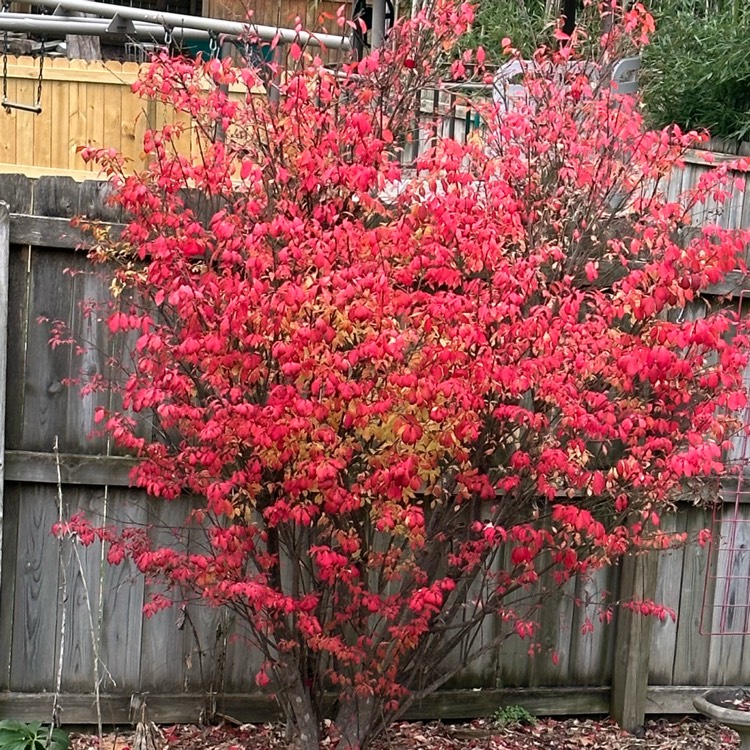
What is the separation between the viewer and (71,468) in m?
4.73

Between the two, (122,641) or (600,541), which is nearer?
(600,541)

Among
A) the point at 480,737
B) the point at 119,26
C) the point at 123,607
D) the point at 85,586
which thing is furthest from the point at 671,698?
the point at 119,26

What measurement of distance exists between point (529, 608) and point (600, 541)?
1136 mm

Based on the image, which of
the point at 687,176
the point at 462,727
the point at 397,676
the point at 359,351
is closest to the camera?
the point at 359,351

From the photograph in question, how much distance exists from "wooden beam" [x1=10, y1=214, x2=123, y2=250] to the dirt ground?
2.28 meters

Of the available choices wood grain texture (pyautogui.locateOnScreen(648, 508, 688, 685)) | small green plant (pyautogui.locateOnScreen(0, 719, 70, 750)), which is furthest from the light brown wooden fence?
wood grain texture (pyautogui.locateOnScreen(648, 508, 688, 685))

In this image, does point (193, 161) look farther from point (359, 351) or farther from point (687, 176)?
point (687, 176)

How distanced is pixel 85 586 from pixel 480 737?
215 cm

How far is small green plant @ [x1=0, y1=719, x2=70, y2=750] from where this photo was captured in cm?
451

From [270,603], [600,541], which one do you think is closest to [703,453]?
[600,541]

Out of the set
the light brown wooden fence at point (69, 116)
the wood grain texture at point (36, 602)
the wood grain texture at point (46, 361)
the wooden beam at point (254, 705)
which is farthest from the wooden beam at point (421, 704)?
the light brown wooden fence at point (69, 116)

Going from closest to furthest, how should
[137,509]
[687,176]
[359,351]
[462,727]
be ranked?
[359,351] < [137,509] < [462,727] < [687,176]

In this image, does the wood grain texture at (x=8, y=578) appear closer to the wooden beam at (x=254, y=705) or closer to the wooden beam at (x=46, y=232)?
the wooden beam at (x=254, y=705)

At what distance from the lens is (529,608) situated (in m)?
Answer: 5.11
